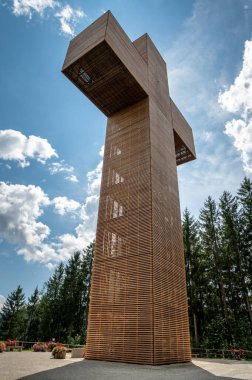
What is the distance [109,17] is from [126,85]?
2786 millimetres

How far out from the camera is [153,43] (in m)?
14.7

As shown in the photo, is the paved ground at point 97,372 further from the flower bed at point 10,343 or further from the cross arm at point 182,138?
the cross arm at point 182,138

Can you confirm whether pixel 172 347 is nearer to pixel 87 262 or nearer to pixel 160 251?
pixel 160 251

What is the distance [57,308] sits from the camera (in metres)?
26.3

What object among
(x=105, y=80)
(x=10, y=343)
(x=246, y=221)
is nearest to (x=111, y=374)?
(x=10, y=343)

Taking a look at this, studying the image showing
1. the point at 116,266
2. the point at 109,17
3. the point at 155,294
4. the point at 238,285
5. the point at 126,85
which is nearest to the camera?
the point at 155,294

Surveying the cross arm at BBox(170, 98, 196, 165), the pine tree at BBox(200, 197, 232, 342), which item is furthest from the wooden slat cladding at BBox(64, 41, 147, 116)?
the pine tree at BBox(200, 197, 232, 342)

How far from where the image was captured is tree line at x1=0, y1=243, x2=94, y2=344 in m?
25.8

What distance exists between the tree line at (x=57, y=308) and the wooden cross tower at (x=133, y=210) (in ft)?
55.4

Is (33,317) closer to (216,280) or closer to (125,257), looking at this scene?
(216,280)

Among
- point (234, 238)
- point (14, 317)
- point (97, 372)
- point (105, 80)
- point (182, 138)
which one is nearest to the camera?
point (97, 372)

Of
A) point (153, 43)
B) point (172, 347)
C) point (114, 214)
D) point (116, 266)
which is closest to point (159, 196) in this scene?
point (114, 214)

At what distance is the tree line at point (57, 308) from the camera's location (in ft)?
84.7

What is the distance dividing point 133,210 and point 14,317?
3070 centimetres
